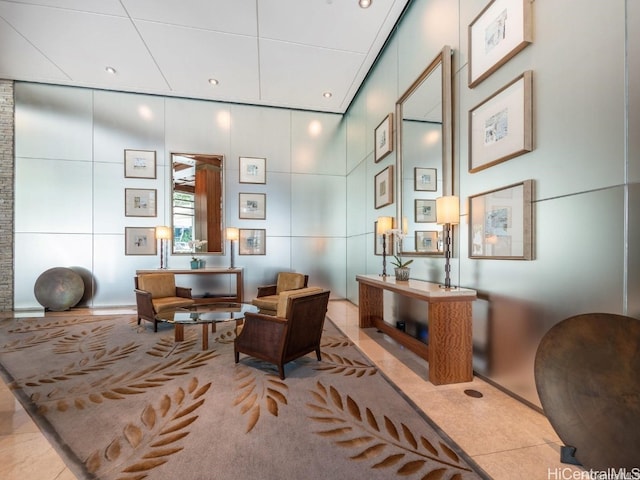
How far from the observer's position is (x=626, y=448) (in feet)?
4.25

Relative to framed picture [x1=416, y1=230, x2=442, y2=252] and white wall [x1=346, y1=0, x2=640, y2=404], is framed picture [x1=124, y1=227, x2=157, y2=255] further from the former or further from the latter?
white wall [x1=346, y1=0, x2=640, y2=404]

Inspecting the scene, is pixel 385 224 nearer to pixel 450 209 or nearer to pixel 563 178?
pixel 450 209

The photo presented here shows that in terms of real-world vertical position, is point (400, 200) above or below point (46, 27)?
below

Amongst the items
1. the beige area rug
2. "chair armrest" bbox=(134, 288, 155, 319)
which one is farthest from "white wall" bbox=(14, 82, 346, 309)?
the beige area rug

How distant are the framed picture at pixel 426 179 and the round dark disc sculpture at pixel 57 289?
6444mm

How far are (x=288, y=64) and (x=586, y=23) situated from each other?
4.32 metres

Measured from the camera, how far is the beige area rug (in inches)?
63.9

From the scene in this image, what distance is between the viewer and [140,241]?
602 cm

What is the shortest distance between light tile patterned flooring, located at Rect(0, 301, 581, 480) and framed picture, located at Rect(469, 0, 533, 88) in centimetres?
281

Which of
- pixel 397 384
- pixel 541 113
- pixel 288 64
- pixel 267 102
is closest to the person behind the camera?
pixel 541 113

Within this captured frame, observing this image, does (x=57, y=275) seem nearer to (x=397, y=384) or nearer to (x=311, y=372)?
(x=311, y=372)

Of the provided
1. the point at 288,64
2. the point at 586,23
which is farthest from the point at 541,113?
the point at 288,64

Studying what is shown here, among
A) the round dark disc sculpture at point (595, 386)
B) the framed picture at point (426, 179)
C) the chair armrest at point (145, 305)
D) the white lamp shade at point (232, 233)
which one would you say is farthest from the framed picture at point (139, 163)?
the round dark disc sculpture at point (595, 386)

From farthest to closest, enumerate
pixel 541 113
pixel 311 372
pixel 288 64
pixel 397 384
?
pixel 288 64
pixel 311 372
pixel 397 384
pixel 541 113
